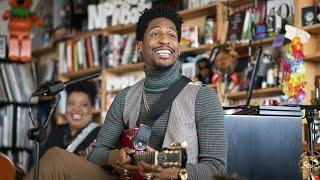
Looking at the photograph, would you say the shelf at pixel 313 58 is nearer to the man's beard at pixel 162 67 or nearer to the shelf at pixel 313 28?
the shelf at pixel 313 28

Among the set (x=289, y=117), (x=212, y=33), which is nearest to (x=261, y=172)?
(x=289, y=117)

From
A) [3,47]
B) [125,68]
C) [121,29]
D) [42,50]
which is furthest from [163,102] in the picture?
[42,50]

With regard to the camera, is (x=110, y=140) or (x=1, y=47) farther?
(x=1, y=47)

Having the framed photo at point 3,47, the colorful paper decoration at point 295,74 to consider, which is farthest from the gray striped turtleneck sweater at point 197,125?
the framed photo at point 3,47

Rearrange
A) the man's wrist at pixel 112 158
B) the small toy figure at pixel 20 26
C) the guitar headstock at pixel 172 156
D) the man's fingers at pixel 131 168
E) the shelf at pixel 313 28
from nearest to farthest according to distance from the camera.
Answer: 1. the guitar headstock at pixel 172 156
2. the man's fingers at pixel 131 168
3. the man's wrist at pixel 112 158
4. the shelf at pixel 313 28
5. the small toy figure at pixel 20 26

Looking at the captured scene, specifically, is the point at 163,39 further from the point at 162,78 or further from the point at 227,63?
the point at 227,63

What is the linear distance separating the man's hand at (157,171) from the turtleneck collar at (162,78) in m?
0.39

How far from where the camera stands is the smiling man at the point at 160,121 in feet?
6.23

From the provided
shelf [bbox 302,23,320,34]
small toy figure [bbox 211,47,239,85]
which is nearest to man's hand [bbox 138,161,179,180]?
shelf [bbox 302,23,320,34]

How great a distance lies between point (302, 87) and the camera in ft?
10.5

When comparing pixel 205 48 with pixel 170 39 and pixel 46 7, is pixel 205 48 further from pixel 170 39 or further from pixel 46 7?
pixel 46 7

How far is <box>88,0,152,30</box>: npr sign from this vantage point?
4352mm

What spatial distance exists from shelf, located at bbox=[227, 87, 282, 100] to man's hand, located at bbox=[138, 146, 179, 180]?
1.78 meters

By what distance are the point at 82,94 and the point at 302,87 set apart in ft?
4.62
